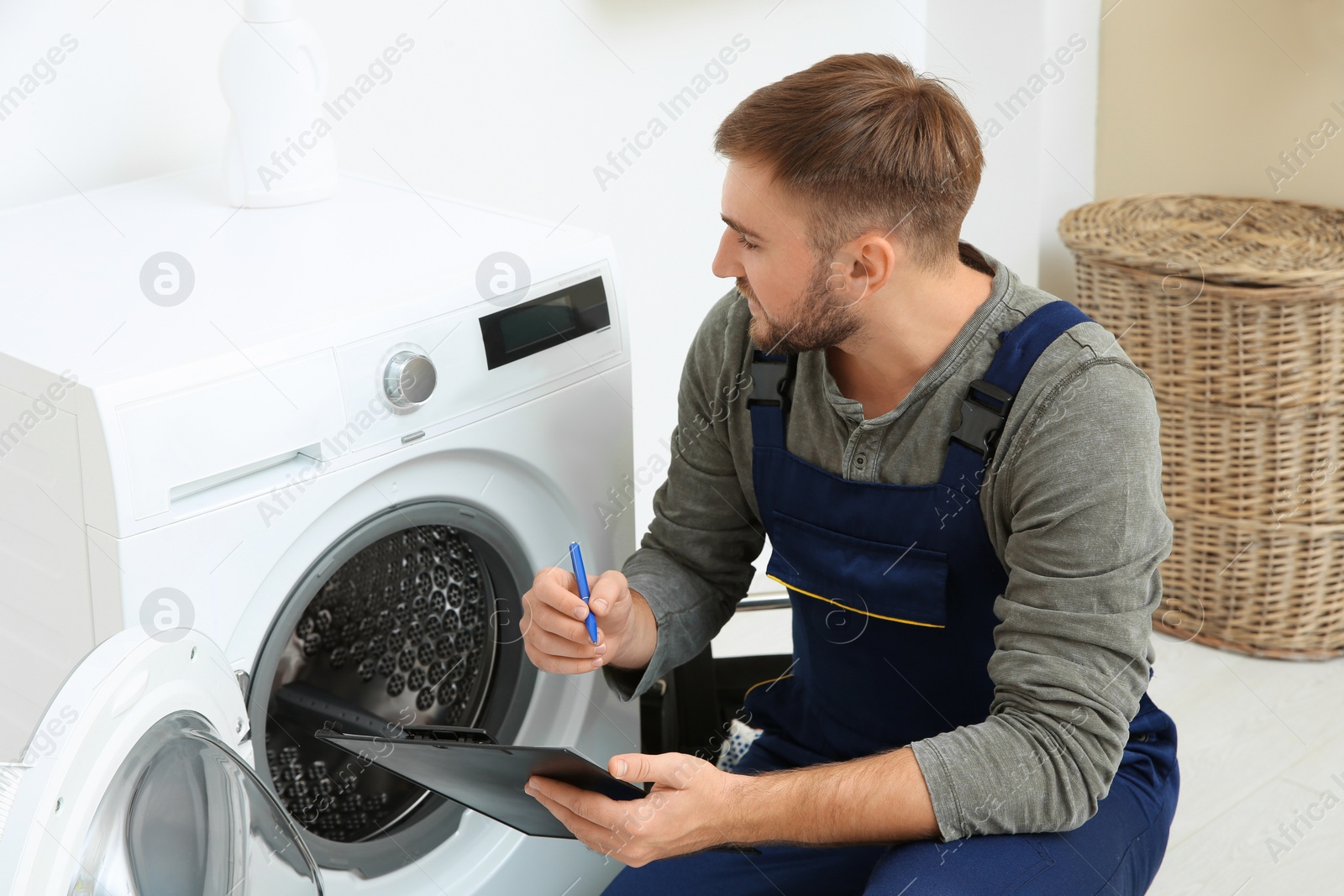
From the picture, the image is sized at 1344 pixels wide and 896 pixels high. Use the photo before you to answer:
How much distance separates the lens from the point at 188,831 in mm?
977

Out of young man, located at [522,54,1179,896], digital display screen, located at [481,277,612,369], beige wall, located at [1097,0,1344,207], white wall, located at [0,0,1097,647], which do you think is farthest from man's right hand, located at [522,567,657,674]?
beige wall, located at [1097,0,1344,207]

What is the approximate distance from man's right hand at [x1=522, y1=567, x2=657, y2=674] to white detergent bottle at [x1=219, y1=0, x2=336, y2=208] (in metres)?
0.55

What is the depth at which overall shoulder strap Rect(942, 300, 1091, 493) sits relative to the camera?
1.12 meters

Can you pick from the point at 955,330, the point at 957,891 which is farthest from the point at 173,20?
the point at 957,891

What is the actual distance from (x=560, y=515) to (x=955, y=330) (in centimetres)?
45

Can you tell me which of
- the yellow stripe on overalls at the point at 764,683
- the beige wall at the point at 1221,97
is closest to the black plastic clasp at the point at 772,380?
the yellow stripe on overalls at the point at 764,683

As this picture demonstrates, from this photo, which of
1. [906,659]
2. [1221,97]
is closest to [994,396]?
[906,659]

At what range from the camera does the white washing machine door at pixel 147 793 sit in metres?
0.73

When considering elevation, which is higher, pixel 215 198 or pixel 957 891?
pixel 215 198

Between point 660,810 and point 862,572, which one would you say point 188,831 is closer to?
point 660,810

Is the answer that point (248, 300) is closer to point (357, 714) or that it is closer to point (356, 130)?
point (357, 714)

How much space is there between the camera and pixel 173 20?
1.55 metres

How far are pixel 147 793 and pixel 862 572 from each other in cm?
64

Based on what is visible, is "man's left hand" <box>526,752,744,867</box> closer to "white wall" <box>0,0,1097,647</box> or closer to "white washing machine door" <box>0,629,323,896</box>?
"white washing machine door" <box>0,629,323,896</box>
